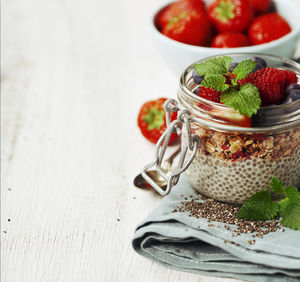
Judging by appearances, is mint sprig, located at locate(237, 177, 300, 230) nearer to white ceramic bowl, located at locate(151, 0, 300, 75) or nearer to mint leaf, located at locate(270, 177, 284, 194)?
mint leaf, located at locate(270, 177, 284, 194)

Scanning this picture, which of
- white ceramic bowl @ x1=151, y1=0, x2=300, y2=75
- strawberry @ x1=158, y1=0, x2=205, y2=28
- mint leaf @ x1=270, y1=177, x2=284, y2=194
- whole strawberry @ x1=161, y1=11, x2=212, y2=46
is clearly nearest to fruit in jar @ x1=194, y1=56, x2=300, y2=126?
mint leaf @ x1=270, y1=177, x2=284, y2=194

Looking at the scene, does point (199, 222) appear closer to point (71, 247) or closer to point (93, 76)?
point (71, 247)

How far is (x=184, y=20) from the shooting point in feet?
4.48

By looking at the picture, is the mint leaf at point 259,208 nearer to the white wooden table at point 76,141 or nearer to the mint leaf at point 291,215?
the mint leaf at point 291,215

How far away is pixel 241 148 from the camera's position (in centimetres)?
90

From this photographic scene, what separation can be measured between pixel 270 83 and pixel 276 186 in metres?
0.20

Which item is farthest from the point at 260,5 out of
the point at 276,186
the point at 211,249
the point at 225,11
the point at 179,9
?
the point at 211,249

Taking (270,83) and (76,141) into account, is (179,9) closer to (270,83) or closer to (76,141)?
(76,141)

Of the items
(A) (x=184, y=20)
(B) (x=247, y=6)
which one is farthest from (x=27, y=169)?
(B) (x=247, y=6)

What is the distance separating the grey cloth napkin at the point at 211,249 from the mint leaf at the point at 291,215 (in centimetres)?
2

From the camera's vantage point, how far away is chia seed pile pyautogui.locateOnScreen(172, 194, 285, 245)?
34.3 inches

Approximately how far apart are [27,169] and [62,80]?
526 millimetres

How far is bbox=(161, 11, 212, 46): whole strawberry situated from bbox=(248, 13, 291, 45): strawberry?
14 centimetres

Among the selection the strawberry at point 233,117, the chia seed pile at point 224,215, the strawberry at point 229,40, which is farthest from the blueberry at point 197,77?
the strawberry at point 229,40
